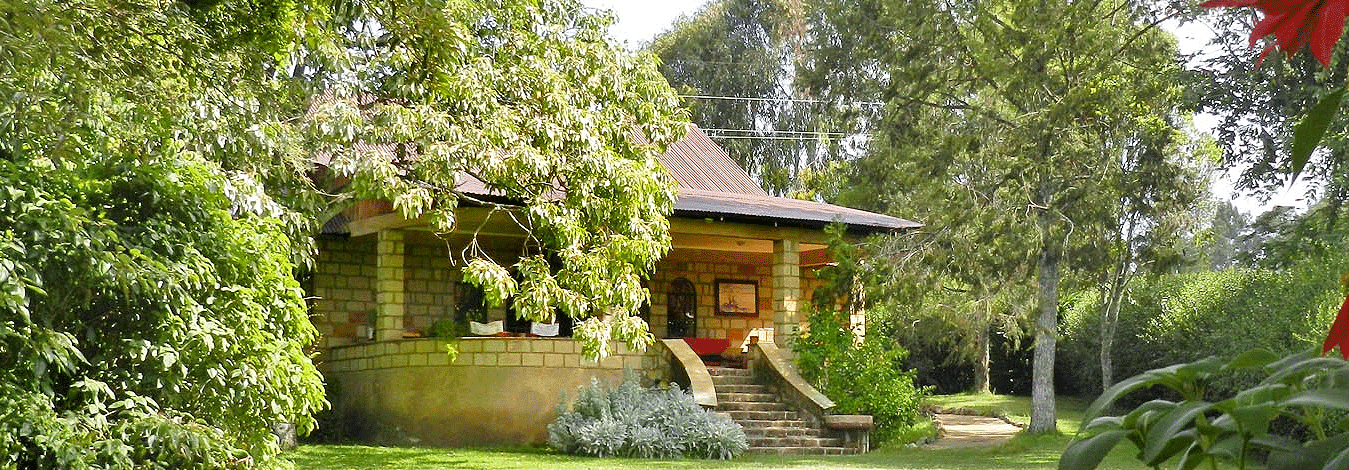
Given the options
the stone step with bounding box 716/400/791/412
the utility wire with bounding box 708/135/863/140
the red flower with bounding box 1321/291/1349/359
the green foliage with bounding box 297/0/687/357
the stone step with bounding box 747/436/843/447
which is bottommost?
the stone step with bounding box 747/436/843/447

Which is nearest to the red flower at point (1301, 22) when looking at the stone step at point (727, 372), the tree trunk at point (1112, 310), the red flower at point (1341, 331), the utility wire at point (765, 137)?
the red flower at point (1341, 331)

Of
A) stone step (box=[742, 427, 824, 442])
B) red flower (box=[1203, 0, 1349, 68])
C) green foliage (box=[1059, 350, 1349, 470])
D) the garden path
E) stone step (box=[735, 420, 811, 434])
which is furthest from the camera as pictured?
the garden path

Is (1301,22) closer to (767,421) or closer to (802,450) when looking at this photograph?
(802,450)

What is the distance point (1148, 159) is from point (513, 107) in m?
10.0

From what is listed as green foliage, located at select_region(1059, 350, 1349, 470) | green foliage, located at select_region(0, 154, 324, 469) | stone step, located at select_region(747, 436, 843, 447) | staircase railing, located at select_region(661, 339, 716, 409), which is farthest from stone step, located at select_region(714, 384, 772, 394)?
green foliage, located at select_region(1059, 350, 1349, 470)

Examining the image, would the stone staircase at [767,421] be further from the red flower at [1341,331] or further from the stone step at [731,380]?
the red flower at [1341,331]

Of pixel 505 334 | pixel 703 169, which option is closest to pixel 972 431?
pixel 703 169

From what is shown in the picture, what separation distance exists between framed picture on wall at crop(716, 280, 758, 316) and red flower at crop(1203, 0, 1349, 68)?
2111 cm

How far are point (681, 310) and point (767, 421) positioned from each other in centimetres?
537

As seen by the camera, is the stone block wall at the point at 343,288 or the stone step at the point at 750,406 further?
the stone block wall at the point at 343,288

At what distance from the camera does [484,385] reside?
53.9ft

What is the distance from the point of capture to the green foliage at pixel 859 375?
16.8 meters

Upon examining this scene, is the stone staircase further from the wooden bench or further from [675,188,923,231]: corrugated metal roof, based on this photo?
[675,188,923,231]: corrugated metal roof

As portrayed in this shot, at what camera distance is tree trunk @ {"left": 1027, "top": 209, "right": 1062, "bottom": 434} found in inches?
741
